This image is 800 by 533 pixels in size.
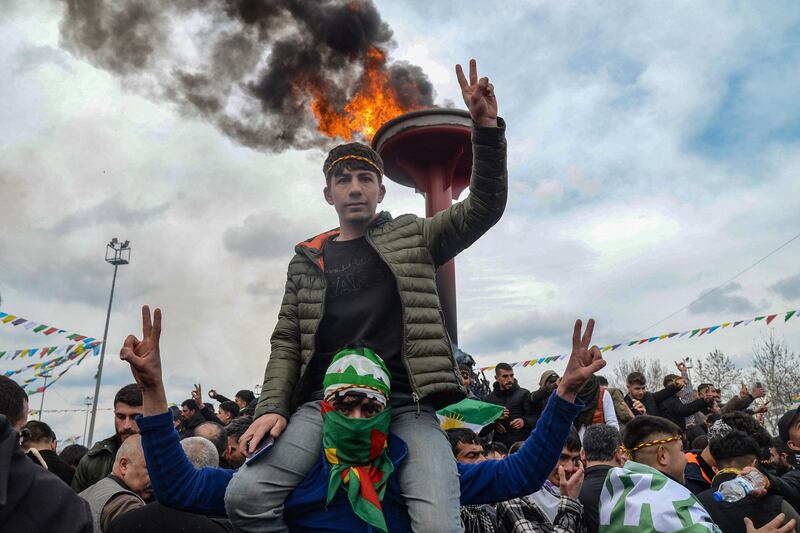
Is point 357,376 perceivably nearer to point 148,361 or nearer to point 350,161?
point 148,361

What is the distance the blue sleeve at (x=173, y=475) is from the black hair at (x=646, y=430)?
3012 mm

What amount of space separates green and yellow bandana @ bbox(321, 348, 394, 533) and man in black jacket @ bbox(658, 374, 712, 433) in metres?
6.93

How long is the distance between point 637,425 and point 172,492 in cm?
328

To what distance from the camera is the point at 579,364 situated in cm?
256

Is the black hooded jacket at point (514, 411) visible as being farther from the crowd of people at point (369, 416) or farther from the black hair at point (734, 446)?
the crowd of people at point (369, 416)

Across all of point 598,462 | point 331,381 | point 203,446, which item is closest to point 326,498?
point 331,381

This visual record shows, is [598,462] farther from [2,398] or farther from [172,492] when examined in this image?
[2,398]

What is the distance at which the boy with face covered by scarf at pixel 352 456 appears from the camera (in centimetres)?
239

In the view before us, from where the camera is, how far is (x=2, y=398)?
3051 mm

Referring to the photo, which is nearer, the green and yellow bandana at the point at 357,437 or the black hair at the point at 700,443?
the green and yellow bandana at the point at 357,437

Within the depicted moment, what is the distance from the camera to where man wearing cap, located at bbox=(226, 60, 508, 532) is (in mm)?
2428

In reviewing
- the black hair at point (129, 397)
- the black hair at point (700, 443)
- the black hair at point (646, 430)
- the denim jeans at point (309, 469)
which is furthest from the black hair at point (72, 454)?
the black hair at point (700, 443)

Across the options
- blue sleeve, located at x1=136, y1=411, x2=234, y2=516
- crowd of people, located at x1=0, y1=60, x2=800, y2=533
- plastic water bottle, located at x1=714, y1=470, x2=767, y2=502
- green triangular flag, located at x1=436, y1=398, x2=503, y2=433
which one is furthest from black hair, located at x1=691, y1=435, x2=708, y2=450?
blue sleeve, located at x1=136, y1=411, x2=234, y2=516

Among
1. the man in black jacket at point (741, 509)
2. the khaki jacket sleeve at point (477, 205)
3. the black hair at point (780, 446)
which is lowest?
the man in black jacket at point (741, 509)
